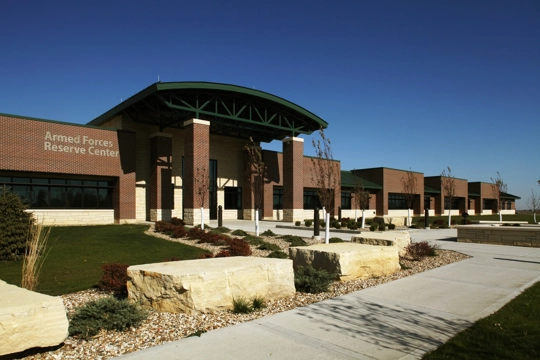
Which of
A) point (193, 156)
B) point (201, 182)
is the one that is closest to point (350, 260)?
point (201, 182)

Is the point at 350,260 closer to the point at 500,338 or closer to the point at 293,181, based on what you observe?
the point at 500,338

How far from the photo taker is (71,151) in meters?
24.4

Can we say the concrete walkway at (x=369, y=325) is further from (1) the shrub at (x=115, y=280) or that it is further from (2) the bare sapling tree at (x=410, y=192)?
(2) the bare sapling tree at (x=410, y=192)

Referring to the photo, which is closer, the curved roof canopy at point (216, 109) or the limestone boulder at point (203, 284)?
the limestone boulder at point (203, 284)

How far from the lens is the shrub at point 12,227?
436 inches

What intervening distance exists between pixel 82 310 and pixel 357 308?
409 centimetres

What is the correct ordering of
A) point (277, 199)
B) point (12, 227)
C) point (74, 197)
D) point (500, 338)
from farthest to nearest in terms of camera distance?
point (277, 199) < point (74, 197) < point (12, 227) < point (500, 338)

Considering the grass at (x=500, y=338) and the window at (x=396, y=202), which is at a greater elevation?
the window at (x=396, y=202)

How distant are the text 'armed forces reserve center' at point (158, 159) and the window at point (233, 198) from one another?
92mm

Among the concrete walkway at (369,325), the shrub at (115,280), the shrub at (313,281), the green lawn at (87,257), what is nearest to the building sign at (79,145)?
the green lawn at (87,257)

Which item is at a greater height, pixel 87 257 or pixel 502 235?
pixel 502 235

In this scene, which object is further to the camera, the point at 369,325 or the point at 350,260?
the point at 350,260

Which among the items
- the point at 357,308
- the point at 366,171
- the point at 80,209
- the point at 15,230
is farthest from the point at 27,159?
the point at 366,171

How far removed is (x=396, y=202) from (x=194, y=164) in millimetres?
32825
